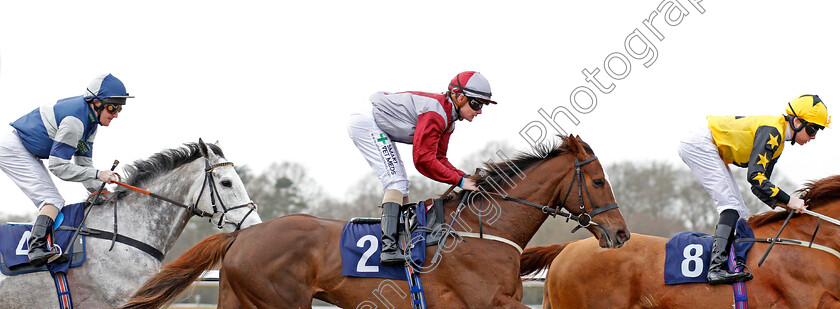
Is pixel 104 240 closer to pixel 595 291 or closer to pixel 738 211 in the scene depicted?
pixel 595 291

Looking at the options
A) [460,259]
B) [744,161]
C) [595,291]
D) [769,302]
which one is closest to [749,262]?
[769,302]

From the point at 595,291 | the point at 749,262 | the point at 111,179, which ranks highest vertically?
the point at 111,179

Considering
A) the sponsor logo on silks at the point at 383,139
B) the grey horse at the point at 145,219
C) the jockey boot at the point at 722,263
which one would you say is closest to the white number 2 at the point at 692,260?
the jockey boot at the point at 722,263

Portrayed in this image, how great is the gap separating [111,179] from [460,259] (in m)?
2.96

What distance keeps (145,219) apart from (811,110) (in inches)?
213

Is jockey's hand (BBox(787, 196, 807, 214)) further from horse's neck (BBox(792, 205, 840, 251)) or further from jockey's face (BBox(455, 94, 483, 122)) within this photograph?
jockey's face (BBox(455, 94, 483, 122))

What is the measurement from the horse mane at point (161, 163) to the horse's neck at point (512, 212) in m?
2.51

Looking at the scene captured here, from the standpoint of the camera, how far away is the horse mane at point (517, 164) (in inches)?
216

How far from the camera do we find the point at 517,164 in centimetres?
555

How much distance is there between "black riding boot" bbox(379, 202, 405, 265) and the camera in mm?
5129

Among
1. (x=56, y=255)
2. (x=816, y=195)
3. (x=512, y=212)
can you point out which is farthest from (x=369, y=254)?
(x=816, y=195)

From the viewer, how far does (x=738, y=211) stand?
5996 millimetres

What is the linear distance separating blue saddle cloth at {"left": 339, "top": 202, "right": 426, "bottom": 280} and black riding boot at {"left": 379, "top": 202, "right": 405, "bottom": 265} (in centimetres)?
6

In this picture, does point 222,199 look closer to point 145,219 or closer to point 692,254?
point 145,219
